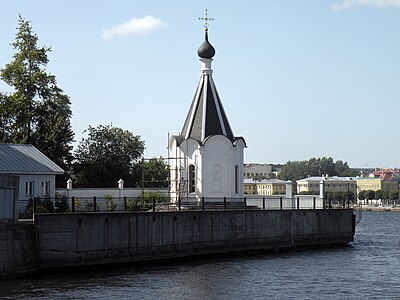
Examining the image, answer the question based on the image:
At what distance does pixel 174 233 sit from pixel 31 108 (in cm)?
2682

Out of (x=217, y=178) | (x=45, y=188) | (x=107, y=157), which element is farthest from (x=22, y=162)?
(x=107, y=157)

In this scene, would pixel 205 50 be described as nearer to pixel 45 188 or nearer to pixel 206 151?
pixel 206 151

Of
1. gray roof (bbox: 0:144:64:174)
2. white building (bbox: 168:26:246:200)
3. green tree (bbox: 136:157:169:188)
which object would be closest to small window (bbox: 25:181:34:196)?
gray roof (bbox: 0:144:64:174)

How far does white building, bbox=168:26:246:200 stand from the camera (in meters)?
55.7

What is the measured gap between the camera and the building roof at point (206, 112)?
2228 inches

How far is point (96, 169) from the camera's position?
7569 centimetres

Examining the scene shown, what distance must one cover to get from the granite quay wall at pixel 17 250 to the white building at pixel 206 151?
18.8 m

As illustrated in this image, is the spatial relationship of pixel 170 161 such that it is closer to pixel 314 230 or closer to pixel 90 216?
pixel 314 230

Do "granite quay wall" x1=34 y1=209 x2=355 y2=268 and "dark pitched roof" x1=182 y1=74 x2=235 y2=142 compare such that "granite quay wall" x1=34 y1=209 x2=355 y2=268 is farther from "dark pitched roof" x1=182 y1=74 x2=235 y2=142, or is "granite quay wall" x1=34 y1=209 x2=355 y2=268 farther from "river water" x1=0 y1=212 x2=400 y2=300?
"dark pitched roof" x1=182 y1=74 x2=235 y2=142

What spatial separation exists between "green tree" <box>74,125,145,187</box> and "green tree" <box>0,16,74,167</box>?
5633 millimetres

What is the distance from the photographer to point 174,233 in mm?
45656

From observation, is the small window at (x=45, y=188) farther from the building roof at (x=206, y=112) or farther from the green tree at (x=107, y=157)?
the green tree at (x=107, y=157)

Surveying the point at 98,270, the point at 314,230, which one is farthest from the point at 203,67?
the point at 98,270

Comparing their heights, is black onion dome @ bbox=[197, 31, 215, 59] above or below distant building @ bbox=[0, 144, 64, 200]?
above
